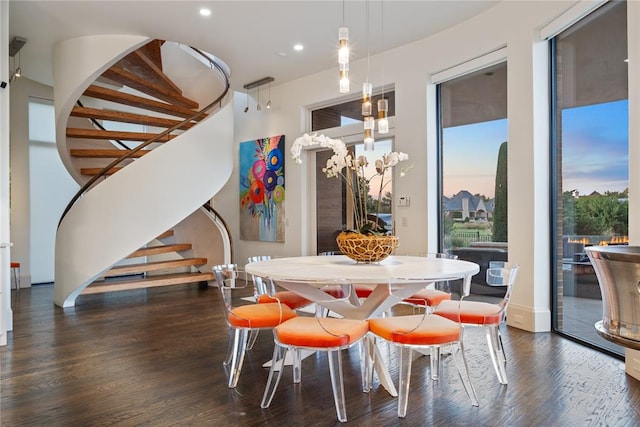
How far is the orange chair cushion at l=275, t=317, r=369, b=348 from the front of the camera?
7.10 feet

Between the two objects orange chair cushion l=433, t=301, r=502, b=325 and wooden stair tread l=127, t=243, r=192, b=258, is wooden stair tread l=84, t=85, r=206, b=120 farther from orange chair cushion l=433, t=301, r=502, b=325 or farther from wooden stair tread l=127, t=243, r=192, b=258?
orange chair cushion l=433, t=301, r=502, b=325

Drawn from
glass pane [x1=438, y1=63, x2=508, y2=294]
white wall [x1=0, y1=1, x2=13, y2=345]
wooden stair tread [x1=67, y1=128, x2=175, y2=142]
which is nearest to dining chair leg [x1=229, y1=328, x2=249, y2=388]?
white wall [x1=0, y1=1, x2=13, y2=345]

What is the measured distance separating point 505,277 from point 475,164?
7.29 feet

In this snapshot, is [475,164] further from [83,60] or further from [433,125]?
[83,60]

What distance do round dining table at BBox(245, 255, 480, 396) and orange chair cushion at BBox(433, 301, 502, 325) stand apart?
0.22 metres

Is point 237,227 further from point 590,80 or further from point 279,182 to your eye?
point 590,80

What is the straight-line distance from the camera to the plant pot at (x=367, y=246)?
2797 mm

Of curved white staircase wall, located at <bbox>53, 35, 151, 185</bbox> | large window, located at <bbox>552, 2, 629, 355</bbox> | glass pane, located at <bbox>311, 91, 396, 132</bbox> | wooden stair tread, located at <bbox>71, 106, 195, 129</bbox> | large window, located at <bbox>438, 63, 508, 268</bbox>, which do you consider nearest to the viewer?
large window, located at <bbox>552, 2, 629, 355</bbox>

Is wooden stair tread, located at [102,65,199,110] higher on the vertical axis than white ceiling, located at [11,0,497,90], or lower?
lower

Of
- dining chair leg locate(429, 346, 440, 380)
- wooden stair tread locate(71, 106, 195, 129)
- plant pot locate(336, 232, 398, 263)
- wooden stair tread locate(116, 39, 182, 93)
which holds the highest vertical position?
wooden stair tread locate(116, 39, 182, 93)

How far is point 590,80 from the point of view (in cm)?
340

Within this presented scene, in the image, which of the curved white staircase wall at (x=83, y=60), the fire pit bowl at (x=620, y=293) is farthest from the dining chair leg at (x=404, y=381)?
the curved white staircase wall at (x=83, y=60)

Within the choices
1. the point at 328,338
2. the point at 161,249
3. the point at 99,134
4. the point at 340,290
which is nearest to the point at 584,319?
the point at 340,290

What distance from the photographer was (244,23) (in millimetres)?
4621
